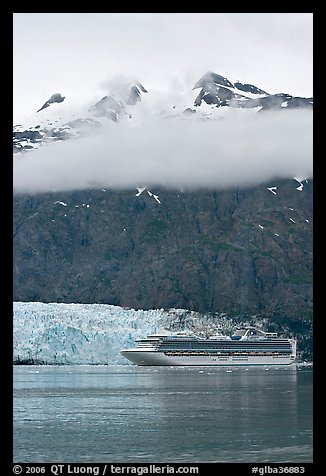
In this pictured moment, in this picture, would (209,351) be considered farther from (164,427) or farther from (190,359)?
(164,427)

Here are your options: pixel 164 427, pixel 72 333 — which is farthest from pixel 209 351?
pixel 164 427

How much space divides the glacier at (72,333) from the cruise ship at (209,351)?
2604mm

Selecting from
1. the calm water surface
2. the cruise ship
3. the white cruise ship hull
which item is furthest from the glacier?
the calm water surface

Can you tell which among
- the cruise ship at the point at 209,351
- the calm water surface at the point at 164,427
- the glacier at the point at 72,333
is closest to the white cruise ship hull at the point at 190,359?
the cruise ship at the point at 209,351

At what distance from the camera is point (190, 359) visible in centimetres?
14312

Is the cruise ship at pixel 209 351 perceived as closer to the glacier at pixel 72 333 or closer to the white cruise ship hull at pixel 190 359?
the white cruise ship hull at pixel 190 359

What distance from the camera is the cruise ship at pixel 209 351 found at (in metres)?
140

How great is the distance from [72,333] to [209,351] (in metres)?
27.9

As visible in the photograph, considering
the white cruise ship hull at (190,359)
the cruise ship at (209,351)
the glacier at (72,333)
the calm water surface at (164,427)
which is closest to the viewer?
the calm water surface at (164,427)

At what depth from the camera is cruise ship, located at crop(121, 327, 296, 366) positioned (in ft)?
460

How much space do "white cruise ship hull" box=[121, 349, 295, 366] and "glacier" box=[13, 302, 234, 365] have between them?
2.29 meters
